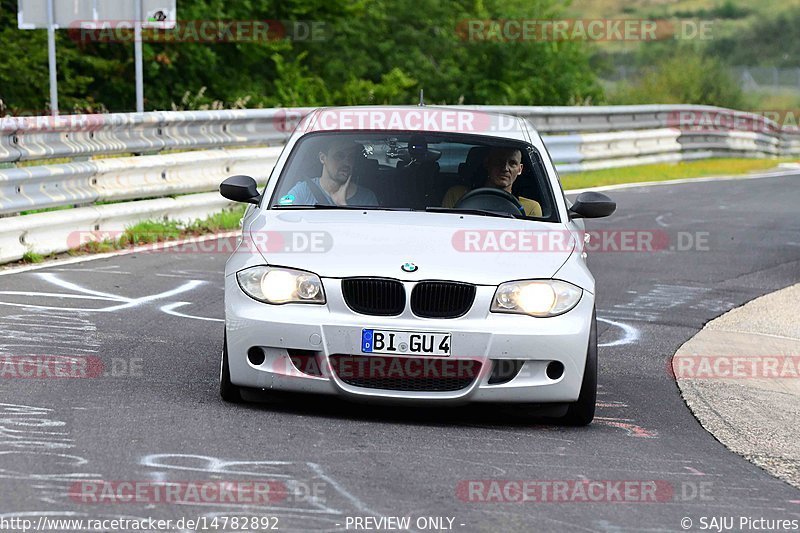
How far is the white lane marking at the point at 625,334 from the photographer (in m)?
9.77

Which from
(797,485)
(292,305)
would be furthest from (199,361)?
(797,485)

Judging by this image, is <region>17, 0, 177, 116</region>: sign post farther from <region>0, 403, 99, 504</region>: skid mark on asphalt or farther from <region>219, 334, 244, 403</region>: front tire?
<region>0, 403, 99, 504</region>: skid mark on asphalt

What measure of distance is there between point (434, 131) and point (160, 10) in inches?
406

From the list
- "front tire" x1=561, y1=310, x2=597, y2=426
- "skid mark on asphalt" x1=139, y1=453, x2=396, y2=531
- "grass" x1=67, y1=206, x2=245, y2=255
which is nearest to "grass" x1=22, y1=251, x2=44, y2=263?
"grass" x1=67, y1=206, x2=245, y2=255

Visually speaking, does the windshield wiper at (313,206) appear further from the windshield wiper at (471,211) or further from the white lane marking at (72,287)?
the white lane marking at (72,287)

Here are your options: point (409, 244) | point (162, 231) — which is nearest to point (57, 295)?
point (162, 231)

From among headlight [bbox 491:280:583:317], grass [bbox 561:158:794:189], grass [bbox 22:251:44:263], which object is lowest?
grass [bbox 561:158:794:189]

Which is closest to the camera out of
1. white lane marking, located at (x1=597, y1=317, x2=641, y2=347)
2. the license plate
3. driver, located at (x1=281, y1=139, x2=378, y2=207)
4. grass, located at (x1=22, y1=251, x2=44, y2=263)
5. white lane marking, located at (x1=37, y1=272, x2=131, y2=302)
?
the license plate

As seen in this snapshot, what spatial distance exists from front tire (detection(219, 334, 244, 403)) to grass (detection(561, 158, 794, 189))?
1444 cm

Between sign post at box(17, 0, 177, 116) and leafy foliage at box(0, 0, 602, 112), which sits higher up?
sign post at box(17, 0, 177, 116)

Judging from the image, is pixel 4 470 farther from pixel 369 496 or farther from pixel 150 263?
pixel 150 263

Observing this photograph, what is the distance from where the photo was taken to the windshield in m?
7.85

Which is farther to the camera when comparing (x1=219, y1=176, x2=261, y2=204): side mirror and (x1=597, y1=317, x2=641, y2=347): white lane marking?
(x1=597, y1=317, x2=641, y2=347): white lane marking

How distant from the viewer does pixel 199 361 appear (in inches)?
324
